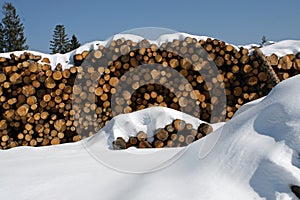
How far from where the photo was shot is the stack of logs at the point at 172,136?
4.20 meters

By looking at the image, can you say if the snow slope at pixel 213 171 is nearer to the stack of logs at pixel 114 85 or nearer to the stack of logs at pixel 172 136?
the stack of logs at pixel 172 136

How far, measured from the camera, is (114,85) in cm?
535

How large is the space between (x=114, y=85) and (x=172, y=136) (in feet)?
5.16

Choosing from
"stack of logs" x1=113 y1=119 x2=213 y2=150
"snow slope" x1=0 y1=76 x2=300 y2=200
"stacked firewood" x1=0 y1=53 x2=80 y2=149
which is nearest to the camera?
"snow slope" x1=0 y1=76 x2=300 y2=200

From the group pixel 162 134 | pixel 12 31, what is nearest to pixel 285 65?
pixel 162 134

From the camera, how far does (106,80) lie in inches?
210

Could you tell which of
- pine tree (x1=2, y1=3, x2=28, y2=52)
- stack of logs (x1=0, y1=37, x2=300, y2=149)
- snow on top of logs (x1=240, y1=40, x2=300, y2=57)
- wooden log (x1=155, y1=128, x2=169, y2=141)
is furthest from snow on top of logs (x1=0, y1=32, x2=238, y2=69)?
pine tree (x1=2, y1=3, x2=28, y2=52)

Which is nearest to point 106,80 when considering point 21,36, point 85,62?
point 85,62

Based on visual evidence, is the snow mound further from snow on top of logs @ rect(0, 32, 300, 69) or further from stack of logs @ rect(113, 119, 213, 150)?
stack of logs @ rect(113, 119, 213, 150)

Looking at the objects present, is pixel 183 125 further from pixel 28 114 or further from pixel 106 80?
pixel 28 114

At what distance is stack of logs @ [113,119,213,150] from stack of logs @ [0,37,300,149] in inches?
43.2

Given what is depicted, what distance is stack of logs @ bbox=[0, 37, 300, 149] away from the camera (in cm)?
521

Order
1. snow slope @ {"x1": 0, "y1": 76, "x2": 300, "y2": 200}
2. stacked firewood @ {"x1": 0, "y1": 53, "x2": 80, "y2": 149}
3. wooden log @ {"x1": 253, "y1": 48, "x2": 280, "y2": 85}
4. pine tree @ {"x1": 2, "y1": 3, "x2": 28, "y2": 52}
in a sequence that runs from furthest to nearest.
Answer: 1. pine tree @ {"x1": 2, "y1": 3, "x2": 28, "y2": 52}
2. stacked firewood @ {"x1": 0, "y1": 53, "x2": 80, "y2": 149}
3. wooden log @ {"x1": 253, "y1": 48, "x2": 280, "y2": 85}
4. snow slope @ {"x1": 0, "y1": 76, "x2": 300, "y2": 200}

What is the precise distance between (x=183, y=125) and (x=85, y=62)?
211 centimetres
